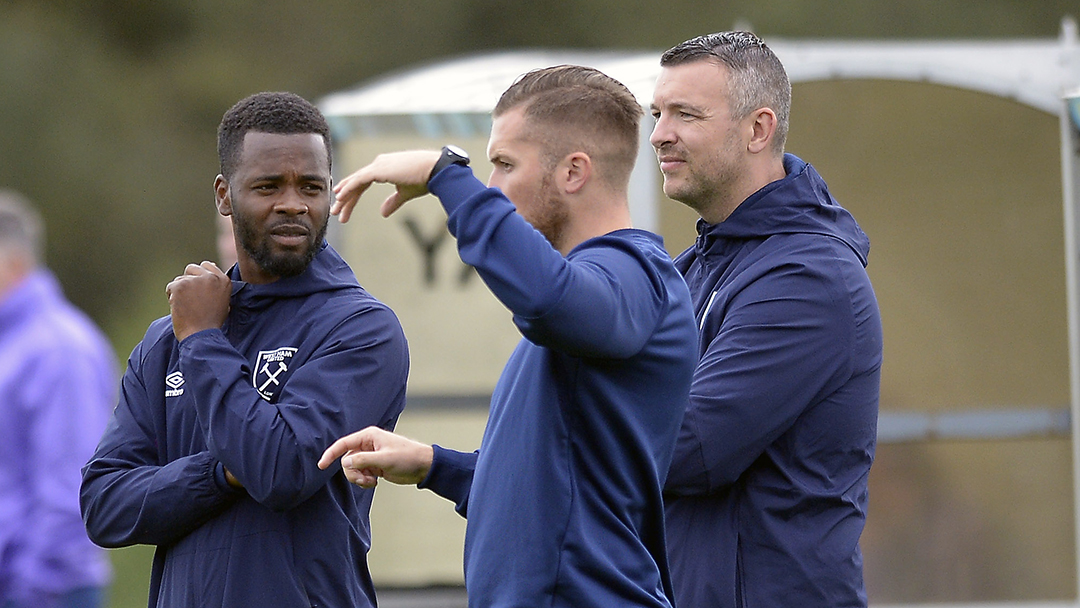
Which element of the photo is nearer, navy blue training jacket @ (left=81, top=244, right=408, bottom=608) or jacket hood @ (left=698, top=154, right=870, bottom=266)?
navy blue training jacket @ (left=81, top=244, right=408, bottom=608)

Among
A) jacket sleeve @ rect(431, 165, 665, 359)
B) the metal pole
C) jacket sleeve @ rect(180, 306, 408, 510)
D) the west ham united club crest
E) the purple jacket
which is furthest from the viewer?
the purple jacket

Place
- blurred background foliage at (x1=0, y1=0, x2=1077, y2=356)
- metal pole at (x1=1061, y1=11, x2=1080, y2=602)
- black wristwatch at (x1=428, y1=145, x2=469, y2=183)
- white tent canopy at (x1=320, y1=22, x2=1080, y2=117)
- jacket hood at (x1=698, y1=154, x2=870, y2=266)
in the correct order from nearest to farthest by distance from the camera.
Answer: black wristwatch at (x1=428, y1=145, x2=469, y2=183) → jacket hood at (x1=698, y1=154, x2=870, y2=266) → metal pole at (x1=1061, y1=11, x2=1080, y2=602) → white tent canopy at (x1=320, y1=22, x2=1080, y2=117) → blurred background foliage at (x1=0, y1=0, x2=1077, y2=356)

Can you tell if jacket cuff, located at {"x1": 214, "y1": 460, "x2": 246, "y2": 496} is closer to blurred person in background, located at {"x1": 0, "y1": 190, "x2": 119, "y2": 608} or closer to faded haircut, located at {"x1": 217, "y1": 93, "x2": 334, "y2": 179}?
faded haircut, located at {"x1": 217, "y1": 93, "x2": 334, "y2": 179}

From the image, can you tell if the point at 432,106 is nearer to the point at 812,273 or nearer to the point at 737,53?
the point at 737,53

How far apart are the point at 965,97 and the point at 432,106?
2.22 meters

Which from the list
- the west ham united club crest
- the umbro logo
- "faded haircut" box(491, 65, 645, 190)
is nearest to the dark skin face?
the west ham united club crest

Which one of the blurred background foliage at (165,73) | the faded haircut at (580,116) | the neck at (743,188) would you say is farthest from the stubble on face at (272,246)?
the blurred background foliage at (165,73)

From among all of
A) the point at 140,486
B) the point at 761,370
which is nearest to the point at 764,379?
the point at 761,370

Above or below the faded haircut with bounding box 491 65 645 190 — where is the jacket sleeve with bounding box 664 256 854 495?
below

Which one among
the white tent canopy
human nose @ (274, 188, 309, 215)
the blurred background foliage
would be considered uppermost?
the blurred background foliage

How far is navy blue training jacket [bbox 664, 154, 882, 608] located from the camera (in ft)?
10.5

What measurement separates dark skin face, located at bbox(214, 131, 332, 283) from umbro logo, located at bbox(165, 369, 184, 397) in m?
0.29

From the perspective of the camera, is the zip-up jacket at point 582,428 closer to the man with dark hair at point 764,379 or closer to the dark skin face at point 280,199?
the man with dark hair at point 764,379

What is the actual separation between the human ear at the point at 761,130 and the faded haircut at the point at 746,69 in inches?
0.6
